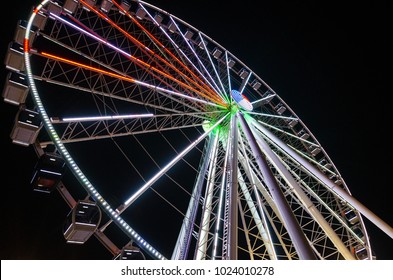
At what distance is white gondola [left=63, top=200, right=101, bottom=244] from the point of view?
21.4 ft

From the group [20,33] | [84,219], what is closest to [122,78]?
[20,33]

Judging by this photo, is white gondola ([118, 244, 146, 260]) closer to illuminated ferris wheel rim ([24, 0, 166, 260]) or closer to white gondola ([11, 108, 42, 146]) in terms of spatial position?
illuminated ferris wheel rim ([24, 0, 166, 260])

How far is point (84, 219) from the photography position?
21.5ft

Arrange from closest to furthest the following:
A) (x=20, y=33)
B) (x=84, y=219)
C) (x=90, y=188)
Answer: (x=90, y=188) → (x=84, y=219) → (x=20, y=33)

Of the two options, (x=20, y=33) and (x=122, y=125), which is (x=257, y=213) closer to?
(x=122, y=125)

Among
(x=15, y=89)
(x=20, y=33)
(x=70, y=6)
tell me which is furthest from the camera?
(x=70, y=6)

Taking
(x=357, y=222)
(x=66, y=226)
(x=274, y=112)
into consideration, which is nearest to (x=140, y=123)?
(x=66, y=226)

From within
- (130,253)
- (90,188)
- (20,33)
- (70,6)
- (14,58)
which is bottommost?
(130,253)

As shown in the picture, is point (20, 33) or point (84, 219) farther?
point (20, 33)

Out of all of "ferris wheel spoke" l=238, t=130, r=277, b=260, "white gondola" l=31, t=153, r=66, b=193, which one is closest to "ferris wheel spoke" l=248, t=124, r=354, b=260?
"ferris wheel spoke" l=238, t=130, r=277, b=260

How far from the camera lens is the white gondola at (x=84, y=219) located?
6.53 metres

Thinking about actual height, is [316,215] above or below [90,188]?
above

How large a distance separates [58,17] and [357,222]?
12308 mm
